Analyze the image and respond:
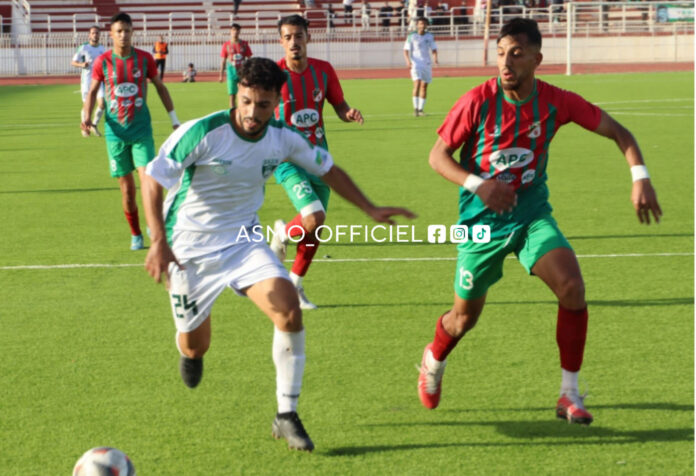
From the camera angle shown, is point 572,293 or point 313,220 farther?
point 313,220

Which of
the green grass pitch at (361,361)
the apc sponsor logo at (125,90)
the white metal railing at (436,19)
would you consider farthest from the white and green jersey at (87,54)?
the white metal railing at (436,19)

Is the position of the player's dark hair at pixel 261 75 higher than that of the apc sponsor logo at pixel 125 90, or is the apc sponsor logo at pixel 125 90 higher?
the player's dark hair at pixel 261 75

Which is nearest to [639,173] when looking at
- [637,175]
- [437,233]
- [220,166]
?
[637,175]

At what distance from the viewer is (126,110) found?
10.0 meters

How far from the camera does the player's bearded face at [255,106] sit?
5039mm

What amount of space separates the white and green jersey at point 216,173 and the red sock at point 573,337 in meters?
1.44

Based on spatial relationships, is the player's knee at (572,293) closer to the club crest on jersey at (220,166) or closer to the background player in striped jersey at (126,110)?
the club crest on jersey at (220,166)

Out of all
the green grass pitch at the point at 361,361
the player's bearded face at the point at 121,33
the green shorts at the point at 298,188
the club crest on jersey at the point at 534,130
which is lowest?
the green grass pitch at the point at 361,361

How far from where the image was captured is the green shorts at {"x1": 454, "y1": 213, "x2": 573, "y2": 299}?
545cm

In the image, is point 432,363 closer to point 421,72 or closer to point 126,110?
point 126,110

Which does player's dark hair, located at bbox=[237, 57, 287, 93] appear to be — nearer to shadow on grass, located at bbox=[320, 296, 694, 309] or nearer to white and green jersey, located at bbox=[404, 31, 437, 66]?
shadow on grass, located at bbox=[320, 296, 694, 309]

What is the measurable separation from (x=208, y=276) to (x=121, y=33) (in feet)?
17.9

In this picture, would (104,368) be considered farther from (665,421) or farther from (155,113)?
(155,113)

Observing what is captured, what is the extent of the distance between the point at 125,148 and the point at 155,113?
53.7 feet
